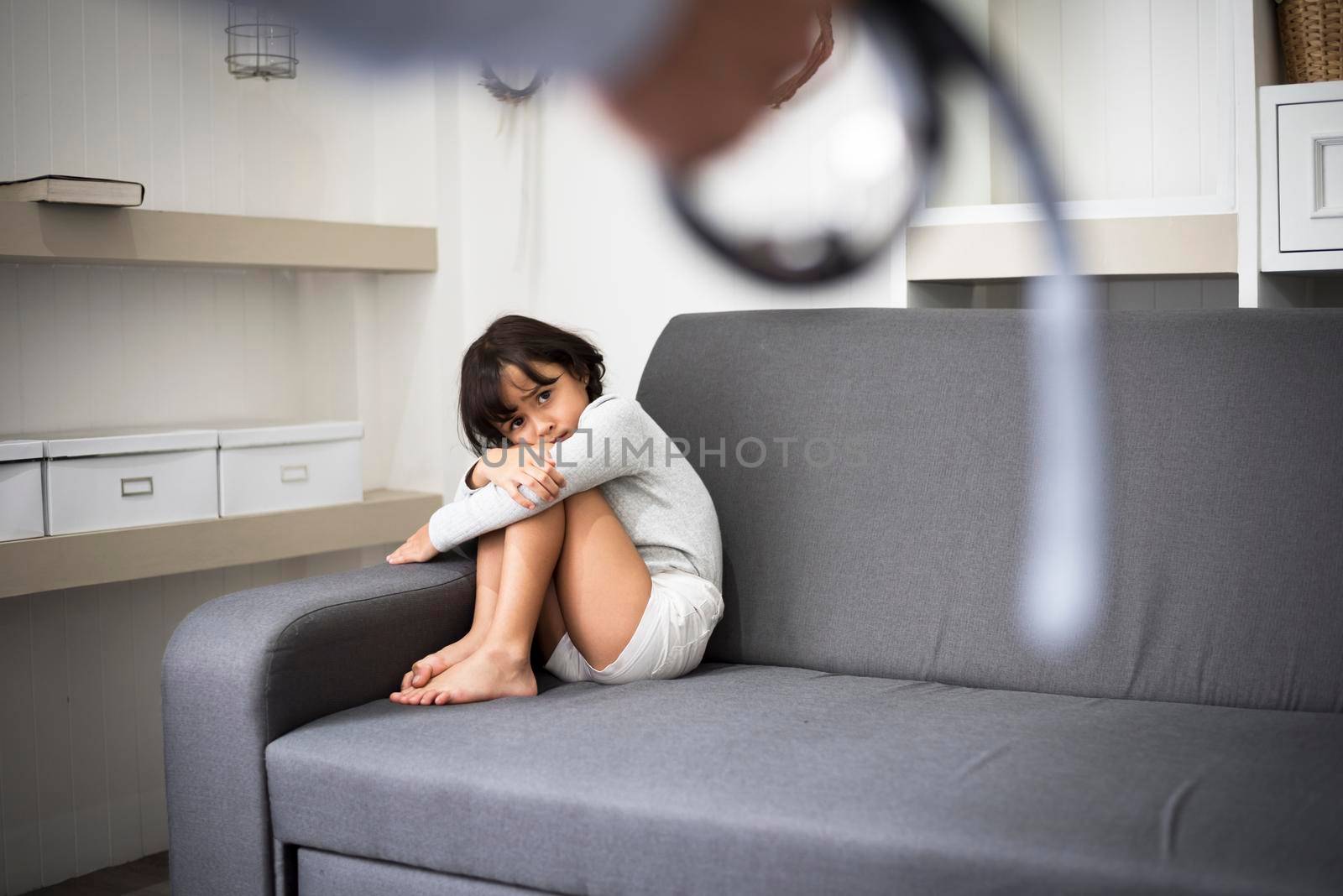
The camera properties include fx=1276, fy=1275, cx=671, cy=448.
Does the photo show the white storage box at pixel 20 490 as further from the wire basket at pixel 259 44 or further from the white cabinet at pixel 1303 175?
the white cabinet at pixel 1303 175

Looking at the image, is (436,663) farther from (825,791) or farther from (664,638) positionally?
(825,791)

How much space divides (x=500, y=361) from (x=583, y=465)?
0.61ft

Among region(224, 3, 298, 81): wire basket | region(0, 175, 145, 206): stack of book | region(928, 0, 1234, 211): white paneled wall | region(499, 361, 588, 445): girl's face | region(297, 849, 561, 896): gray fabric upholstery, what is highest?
region(224, 3, 298, 81): wire basket

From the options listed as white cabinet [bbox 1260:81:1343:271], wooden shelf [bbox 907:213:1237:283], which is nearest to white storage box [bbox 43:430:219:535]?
wooden shelf [bbox 907:213:1237:283]

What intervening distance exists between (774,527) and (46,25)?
1.43m

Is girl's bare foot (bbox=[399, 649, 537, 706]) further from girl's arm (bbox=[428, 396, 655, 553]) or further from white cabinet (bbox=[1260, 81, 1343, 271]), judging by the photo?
white cabinet (bbox=[1260, 81, 1343, 271])

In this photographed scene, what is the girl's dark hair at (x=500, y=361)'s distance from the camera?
1.65m

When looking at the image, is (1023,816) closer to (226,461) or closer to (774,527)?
(774,527)

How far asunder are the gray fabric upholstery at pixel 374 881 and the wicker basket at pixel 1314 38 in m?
1.47

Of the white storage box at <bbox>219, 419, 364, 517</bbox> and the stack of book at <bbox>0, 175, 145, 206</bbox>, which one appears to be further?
the white storage box at <bbox>219, 419, 364, 517</bbox>

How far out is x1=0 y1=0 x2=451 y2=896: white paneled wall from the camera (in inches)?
81.7

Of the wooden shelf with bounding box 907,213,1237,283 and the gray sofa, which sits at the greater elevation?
the wooden shelf with bounding box 907,213,1237,283

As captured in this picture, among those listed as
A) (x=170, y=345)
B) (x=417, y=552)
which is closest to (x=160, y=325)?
(x=170, y=345)

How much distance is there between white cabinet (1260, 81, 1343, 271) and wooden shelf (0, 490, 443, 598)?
1549 mm
